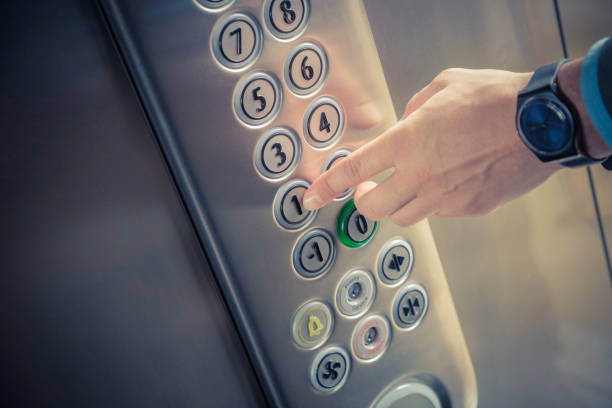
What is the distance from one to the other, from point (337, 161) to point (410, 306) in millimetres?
221

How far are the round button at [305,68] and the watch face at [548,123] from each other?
236 mm

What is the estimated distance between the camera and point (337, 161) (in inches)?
19.2

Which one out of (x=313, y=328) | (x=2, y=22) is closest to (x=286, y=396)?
(x=313, y=328)

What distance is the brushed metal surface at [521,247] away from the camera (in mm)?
577

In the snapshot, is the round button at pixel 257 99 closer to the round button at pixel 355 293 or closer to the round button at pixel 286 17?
the round button at pixel 286 17

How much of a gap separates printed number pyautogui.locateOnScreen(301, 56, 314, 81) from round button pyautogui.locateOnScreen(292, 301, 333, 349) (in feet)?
0.81

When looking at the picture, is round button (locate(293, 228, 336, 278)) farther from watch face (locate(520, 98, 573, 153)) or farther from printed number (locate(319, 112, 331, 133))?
watch face (locate(520, 98, 573, 153))

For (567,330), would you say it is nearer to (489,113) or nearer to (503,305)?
(503,305)

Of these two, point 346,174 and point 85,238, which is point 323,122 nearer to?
point 346,174

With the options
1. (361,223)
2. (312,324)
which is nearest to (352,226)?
(361,223)

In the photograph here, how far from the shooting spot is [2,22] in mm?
352

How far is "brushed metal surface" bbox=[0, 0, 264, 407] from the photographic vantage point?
37 centimetres

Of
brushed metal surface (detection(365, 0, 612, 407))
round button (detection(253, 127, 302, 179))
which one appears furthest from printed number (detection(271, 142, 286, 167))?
brushed metal surface (detection(365, 0, 612, 407))

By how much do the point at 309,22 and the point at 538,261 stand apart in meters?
0.52
